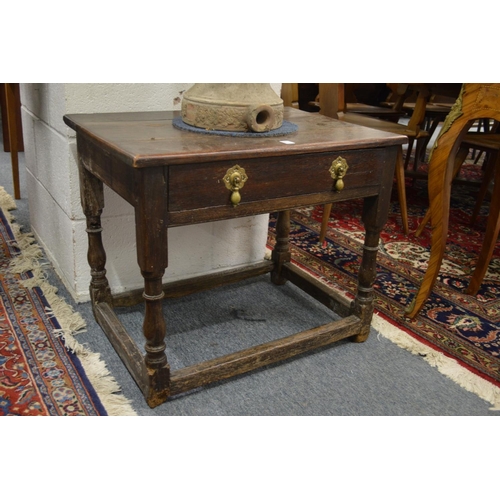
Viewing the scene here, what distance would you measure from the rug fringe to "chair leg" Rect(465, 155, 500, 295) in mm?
450

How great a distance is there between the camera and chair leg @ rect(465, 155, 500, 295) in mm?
1952

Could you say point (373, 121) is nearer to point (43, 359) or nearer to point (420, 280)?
point (420, 280)

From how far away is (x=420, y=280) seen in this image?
2205mm

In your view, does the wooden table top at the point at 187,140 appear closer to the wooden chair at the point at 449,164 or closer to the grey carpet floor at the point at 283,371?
the wooden chair at the point at 449,164

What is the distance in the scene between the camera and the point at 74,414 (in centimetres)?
136

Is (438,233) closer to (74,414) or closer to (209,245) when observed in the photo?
(209,245)

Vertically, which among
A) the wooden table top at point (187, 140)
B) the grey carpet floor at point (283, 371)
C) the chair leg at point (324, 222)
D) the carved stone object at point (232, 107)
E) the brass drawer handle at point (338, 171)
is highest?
the carved stone object at point (232, 107)

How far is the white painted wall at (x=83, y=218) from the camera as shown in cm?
172

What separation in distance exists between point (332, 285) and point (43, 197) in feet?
3.79

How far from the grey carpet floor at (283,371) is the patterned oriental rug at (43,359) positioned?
48 mm

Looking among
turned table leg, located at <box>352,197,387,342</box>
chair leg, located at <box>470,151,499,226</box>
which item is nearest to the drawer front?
turned table leg, located at <box>352,197,387,342</box>

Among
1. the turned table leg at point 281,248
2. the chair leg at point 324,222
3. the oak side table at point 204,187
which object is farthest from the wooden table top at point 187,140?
the chair leg at point 324,222

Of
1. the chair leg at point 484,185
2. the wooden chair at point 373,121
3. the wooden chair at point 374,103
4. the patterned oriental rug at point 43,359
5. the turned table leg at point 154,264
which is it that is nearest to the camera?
the turned table leg at point 154,264

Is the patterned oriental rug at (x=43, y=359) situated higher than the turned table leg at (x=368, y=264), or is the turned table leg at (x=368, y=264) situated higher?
the turned table leg at (x=368, y=264)
